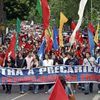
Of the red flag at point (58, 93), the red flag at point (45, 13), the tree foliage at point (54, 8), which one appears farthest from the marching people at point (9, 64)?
the tree foliage at point (54, 8)

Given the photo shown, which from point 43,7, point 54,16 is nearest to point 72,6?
point 54,16

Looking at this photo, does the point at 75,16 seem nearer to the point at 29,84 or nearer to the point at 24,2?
the point at 24,2

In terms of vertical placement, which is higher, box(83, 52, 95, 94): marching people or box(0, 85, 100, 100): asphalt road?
box(83, 52, 95, 94): marching people

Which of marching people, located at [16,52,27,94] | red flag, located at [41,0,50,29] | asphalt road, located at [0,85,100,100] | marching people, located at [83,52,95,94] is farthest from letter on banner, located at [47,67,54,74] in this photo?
red flag, located at [41,0,50,29]

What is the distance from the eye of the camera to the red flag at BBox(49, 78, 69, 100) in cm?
978

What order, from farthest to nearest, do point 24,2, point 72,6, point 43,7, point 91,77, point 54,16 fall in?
point 54,16
point 72,6
point 24,2
point 43,7
point 91,77

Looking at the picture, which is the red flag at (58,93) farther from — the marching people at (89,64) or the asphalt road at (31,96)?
the marching people at (89,64)

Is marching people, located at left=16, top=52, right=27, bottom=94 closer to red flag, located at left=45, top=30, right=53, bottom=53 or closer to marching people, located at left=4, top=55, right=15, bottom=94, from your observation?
marching people, located at left=4, top=55, right=15, bottom=94

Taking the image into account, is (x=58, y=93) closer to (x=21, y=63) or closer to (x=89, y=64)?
(x=89, y=64)

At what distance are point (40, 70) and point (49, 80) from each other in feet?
1.65

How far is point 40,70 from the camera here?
65.1 ft

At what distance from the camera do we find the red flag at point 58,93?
9780 mm

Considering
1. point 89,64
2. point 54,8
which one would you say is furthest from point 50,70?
point 54,8

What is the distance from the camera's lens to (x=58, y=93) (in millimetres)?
9789
